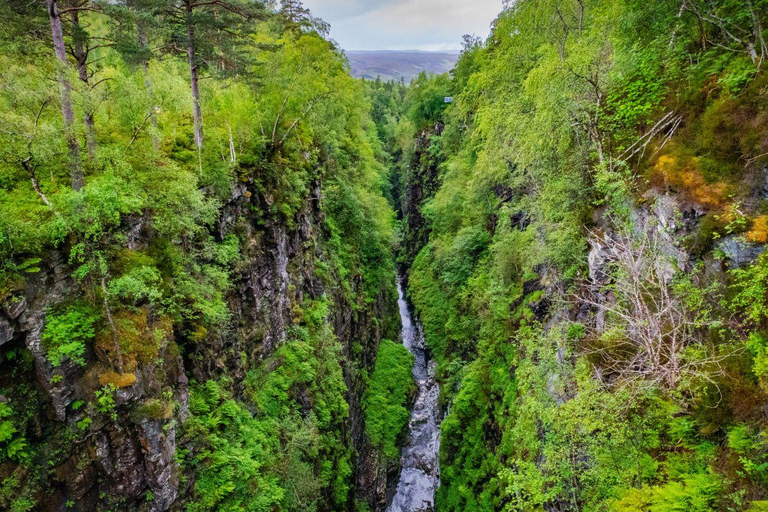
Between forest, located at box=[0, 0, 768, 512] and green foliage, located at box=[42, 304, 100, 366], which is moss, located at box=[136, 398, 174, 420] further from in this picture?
green foliage, located at box=[42, 304, 100, 366]

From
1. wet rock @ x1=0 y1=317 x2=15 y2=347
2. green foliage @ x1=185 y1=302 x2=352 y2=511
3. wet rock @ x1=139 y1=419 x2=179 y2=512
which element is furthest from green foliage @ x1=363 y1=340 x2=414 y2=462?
wet rock @ x1=0 y1=317 x2=15 y2=347

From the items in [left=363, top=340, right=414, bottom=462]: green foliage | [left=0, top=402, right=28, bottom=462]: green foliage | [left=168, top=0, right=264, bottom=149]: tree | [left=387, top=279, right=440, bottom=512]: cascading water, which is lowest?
[left=387, top=279, right=440, bottom=512]: cascading water

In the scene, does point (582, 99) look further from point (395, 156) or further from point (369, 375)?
point (395, 156)

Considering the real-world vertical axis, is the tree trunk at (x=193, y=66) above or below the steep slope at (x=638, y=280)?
above

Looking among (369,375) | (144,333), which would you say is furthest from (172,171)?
(369,375)

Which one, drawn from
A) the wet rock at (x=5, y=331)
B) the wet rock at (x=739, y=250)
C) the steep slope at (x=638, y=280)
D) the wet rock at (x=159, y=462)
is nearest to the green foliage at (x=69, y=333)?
the wet rock at (x=5, y=331)

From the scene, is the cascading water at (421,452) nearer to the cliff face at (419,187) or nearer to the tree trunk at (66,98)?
the cliff face at (419,187)

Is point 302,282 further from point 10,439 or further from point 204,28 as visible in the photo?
point 10,439
